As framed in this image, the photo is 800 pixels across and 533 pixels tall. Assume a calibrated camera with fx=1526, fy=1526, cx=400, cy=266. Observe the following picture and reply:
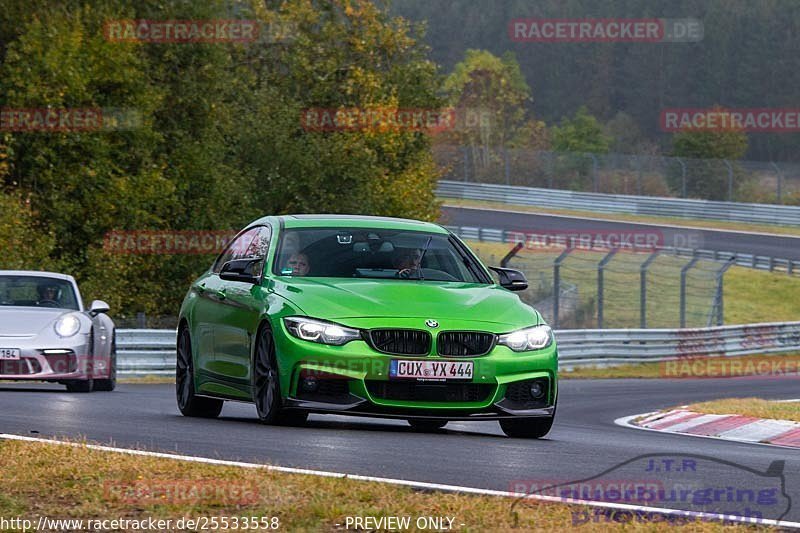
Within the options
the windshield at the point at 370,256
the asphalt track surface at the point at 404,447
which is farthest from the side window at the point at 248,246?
the asphalt track surface at the point at 404,447

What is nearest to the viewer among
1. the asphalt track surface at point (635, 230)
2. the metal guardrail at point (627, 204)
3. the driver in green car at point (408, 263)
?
the driver in green car at point (408, 263)

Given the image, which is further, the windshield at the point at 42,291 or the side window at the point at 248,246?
the windshield at the point at 42,291

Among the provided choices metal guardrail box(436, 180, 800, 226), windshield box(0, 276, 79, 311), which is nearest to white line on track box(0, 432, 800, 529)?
windshield box(0, 276, 79, 311)

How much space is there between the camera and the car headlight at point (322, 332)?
9664 mm

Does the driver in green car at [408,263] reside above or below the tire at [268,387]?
above

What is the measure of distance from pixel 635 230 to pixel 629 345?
82.3 ft

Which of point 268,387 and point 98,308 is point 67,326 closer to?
point 98,308

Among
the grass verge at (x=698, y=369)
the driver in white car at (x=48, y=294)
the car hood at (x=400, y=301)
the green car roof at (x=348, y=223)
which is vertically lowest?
the grass verge at (x=698, y=369)

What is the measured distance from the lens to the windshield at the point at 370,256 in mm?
10633

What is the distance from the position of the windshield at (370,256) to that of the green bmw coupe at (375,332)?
1cm

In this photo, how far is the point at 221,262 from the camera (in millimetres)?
12094

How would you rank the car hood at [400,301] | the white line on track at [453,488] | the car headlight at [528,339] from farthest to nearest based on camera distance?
1. the car headlight at [528,339]
2. the car hood at [400,301]
3. the white line on track at [453,488]

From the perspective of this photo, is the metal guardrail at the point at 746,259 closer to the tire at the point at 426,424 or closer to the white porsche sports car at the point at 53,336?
the white porsche sports car at the point at 53,336

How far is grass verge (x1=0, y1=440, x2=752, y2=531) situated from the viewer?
6203mm
